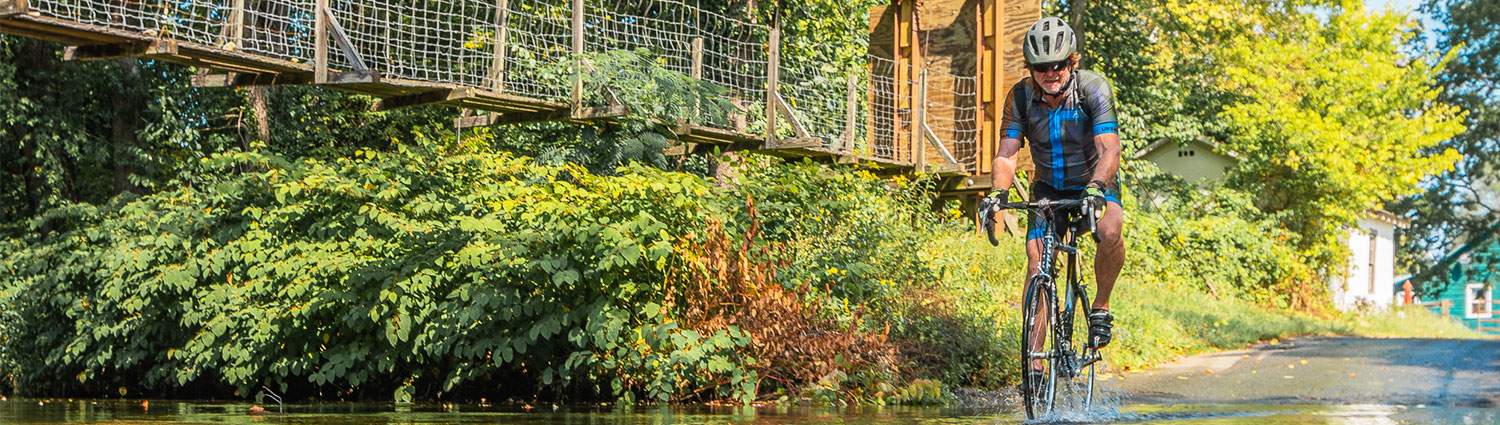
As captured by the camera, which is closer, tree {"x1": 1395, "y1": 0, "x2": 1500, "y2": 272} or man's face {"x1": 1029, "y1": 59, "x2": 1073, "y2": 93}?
man's face {"x1": 1029, "y1": 59, "x2": 1073, "y2": 93}

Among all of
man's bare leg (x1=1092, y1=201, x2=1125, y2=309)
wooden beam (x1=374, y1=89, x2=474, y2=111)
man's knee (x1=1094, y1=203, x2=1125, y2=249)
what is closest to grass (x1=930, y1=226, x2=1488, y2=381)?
man's bare leg (x1=1092, y1=201, x2=1125, y2=309)

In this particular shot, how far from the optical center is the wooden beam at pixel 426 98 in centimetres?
1234

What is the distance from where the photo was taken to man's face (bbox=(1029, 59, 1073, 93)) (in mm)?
6703

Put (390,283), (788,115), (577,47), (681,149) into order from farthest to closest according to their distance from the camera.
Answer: (788,115)
(681,149)
(577,47)
(390,283)

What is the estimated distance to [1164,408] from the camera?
8.09 meters

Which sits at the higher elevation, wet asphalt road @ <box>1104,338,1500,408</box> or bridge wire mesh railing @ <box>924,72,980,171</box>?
bridge wire mesh railing @ <box>924,72,980,171</box>

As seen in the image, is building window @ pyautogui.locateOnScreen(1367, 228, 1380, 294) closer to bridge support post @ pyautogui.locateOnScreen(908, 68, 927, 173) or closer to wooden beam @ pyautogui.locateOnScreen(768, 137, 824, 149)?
bridge support post @ pyautogui.locateOnScreen(908, 68, 927, 173)

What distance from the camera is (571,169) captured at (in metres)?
9.75

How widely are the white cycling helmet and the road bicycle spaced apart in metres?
0.62

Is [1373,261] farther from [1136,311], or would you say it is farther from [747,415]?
[747,415]

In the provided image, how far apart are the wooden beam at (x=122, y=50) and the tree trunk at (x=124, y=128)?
8810mm

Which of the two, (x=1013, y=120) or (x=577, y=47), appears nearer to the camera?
(x=1013, y=120)

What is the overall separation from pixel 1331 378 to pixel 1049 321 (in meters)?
4.94

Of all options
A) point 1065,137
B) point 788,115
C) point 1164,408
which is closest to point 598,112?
point 788,115
